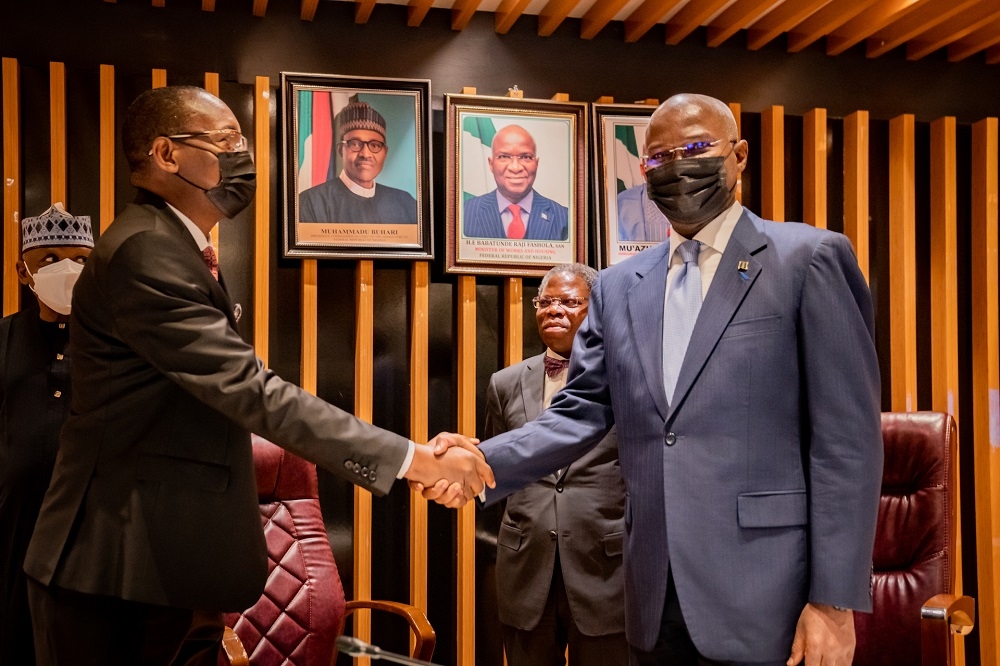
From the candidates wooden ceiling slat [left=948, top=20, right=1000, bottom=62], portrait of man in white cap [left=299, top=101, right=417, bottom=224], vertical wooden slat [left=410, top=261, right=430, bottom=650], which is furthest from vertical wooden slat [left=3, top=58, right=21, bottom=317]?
wooden ceiling slat [left=948, top=20, right=1000, bottom=62]

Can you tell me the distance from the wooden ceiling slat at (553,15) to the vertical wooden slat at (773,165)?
40.4 inches

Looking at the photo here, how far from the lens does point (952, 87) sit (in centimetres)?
468

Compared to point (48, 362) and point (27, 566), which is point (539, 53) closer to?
point (48, 362)

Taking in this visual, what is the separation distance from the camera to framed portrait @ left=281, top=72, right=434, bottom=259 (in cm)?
382

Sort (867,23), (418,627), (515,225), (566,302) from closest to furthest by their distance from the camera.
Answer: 1. (418,627)
2. (566,302)
3. (515,225)
4. (867,23)

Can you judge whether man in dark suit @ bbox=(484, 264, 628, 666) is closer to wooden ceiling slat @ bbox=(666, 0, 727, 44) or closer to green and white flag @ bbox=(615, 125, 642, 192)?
green and white flag @ bbox=(615, 125, 642, 192)

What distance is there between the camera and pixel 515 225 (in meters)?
4.01

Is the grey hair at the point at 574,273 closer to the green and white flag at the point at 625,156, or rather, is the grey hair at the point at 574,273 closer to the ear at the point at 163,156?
the green and white flag at the point at 625,156

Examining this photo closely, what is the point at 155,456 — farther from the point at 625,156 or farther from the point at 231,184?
the point at 625,156

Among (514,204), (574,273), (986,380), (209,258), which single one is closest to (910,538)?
(574,273)

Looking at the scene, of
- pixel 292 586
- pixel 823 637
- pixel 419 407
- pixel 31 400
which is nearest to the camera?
pixel 823 637

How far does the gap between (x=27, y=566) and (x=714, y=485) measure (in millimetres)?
1317

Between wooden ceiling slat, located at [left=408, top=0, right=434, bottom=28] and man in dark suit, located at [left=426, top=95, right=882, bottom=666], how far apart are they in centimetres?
224

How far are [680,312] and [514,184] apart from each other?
2.20 meters
